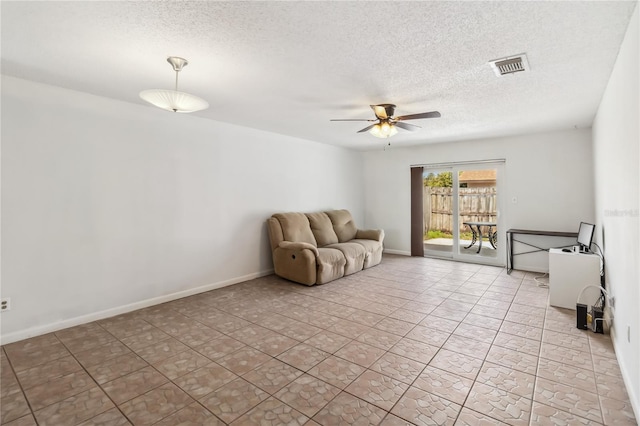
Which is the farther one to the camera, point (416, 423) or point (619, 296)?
point (619, 296)

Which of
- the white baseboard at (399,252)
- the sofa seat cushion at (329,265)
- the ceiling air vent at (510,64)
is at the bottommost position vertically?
the white baseboard at (399,252)

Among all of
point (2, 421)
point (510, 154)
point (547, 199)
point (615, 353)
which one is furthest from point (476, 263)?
point (2, 421)

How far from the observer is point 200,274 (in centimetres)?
417

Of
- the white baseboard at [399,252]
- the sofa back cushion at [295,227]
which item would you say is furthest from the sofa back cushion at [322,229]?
the white baseboard at [399,252]

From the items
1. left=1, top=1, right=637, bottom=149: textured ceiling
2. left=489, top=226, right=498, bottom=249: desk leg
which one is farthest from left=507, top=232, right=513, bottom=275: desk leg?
left=1, top=1, right=637, bottom=149: textured ceiling

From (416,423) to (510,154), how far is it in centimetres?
513

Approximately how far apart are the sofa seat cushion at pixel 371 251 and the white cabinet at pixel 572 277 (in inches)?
104

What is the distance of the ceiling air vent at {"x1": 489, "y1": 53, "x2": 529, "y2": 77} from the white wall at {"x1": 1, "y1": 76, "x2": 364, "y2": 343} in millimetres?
3420

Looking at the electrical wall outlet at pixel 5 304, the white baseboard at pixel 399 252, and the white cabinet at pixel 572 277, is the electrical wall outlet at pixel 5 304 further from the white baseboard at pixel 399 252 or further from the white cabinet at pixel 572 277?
the white baseboard at pixel 399 252

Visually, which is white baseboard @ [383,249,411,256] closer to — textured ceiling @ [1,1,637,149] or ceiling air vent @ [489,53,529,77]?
textured ceiling @ [1,1,637,149]

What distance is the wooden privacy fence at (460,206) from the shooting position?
5805 mm

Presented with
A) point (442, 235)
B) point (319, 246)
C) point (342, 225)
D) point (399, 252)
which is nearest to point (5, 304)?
point (319, 246)

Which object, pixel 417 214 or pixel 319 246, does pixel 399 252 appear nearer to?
pixel 417 214

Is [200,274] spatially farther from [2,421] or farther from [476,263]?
[476,263]
